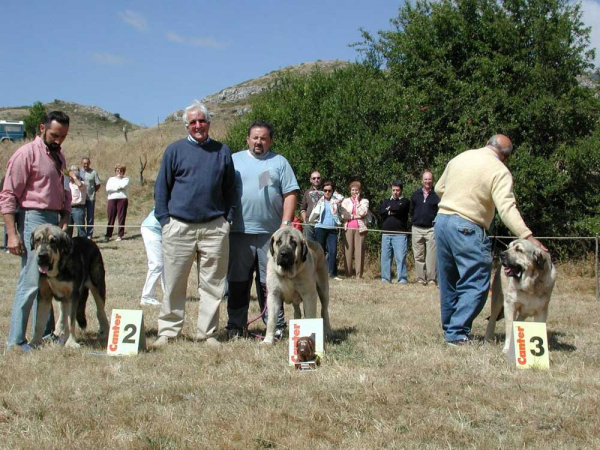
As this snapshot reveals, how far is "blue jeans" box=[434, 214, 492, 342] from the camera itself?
5840mm

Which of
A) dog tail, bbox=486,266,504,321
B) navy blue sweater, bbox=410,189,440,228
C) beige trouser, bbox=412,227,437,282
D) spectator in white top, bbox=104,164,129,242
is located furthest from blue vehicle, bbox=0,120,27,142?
dog tail, bbox=486,266,504,321

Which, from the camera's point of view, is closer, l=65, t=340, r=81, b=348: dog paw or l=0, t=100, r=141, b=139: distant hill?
l=65, t=340, r=81, b=348: dog paw

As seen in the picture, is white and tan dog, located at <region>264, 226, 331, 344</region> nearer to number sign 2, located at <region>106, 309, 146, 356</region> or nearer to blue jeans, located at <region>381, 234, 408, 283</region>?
number sign 2, located at <region>106, 309, 146, 356</region>

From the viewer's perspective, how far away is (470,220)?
587 cm

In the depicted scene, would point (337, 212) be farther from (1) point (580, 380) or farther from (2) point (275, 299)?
(1) point (580, 380)

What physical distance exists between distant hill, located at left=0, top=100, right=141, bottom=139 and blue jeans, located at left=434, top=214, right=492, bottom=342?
67014 millimetres

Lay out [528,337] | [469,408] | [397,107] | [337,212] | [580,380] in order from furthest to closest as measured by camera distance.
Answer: [397,107] < [337,212] < [528,337] < [580,380] < [469,408]

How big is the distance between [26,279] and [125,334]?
1.03m

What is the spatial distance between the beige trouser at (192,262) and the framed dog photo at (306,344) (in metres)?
0.98

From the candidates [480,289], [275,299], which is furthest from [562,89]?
[275,299]

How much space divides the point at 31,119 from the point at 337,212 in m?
54.5

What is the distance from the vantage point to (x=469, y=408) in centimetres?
406

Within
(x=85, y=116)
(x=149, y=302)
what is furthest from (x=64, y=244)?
(x=85, y=116)

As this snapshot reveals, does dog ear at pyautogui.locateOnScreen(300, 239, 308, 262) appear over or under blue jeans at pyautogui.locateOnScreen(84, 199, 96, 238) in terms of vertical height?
under
